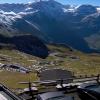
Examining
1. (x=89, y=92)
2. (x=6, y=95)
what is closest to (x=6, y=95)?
(x=6, y=95)

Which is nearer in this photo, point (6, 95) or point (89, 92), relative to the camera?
point (6, 95)

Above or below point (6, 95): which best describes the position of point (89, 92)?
below

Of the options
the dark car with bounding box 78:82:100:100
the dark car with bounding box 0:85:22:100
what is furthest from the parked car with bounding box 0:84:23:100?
the dark car with bounding box 78:82:100:100

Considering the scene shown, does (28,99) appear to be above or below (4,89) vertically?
below

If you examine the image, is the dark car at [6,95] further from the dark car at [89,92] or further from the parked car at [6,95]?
the dark car at [89,92]

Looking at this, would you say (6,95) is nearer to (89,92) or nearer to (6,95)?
(6,95)

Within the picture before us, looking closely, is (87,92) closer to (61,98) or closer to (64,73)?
(61,98)

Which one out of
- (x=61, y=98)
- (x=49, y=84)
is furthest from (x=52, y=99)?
(x=49, y=84)

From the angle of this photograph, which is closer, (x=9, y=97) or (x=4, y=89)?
(x=9, y=97)

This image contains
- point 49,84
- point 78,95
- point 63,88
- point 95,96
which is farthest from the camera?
point 49,84

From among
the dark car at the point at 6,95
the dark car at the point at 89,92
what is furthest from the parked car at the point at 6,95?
the dark car at the point at 89,92

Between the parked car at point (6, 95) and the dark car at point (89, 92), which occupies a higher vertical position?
the parked car at point (6, 95)
